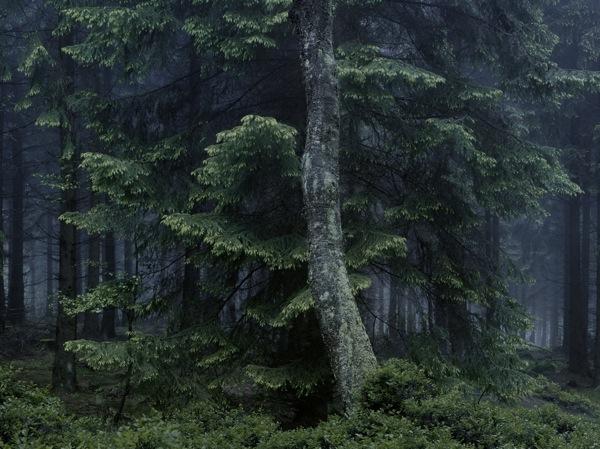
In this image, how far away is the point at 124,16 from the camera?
30.8 ft

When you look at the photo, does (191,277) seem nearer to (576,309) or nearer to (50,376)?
(50,376)

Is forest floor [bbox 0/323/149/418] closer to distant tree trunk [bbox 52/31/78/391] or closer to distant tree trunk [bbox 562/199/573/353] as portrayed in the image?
distant tree trunk [bbox 52/31/78/391]

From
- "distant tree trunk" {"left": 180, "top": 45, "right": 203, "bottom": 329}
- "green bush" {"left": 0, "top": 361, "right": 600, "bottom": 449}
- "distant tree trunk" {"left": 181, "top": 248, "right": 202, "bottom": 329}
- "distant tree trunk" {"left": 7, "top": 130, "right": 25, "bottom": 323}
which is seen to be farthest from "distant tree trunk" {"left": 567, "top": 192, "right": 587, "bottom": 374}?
"distant tree trunk" {"left": 7, "top": 130, "right": 25, "bottom": 323}

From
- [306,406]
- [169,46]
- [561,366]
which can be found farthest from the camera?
[561,366]

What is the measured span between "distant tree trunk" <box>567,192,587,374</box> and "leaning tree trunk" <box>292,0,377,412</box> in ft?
53.8

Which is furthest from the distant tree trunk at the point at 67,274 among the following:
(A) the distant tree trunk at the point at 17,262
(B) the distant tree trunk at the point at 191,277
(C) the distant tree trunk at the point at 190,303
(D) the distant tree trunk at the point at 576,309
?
(D) the distant tree trunk at the point at 576,309

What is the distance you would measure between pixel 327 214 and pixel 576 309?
17022 millimetres

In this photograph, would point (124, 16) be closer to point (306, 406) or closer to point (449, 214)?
point (449, 214)

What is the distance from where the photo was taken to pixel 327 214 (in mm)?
7602

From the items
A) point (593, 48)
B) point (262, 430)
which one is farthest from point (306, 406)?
point (593, 48)

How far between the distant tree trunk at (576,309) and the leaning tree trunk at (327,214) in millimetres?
16385

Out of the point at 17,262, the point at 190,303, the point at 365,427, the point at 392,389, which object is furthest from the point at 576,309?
the point at 17,262

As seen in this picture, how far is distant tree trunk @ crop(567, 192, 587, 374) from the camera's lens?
20547 mm

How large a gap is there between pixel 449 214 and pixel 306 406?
4.49 meters
